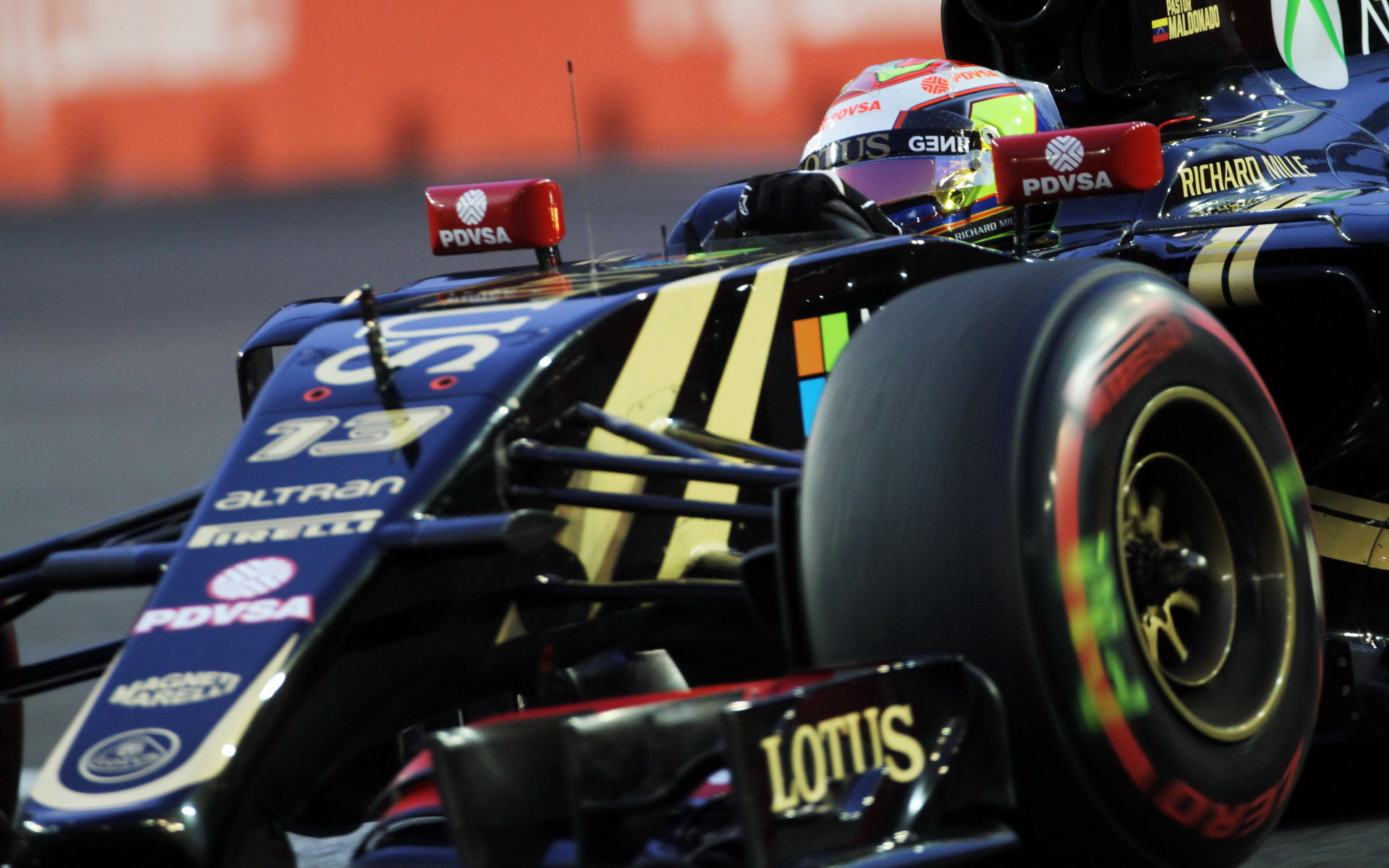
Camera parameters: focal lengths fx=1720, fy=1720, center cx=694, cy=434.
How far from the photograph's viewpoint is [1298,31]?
4762mm

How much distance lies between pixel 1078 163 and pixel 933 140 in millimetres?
1191

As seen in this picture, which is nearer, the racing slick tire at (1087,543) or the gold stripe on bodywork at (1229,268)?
the racing slick tire at (1087,543)

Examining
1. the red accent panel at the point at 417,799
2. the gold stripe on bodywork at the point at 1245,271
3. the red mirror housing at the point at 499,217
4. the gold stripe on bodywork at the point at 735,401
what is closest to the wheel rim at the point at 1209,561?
the gold stripe on bodywork at the point at 735,401

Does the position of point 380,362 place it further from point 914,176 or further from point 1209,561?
point 914,176

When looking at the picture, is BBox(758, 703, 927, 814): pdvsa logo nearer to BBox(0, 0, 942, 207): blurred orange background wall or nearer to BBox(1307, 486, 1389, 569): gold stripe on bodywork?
BBox(1307, 486, 1389, 569): gold stripe on bodywork

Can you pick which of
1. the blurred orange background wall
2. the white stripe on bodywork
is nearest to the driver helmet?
the white stripe on bodywork

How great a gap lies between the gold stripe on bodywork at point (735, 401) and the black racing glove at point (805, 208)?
0.61 meters

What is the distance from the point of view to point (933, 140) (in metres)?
4.45

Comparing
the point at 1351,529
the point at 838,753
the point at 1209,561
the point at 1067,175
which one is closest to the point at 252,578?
the point at 838,753

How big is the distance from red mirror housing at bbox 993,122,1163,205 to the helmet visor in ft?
3.42

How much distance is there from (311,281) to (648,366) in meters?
5.99

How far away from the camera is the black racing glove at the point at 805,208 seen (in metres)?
3.34

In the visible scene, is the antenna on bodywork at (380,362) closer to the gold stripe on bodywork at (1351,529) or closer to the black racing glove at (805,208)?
the black racing glove at (805,208)

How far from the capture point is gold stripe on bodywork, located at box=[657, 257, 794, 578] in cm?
256
